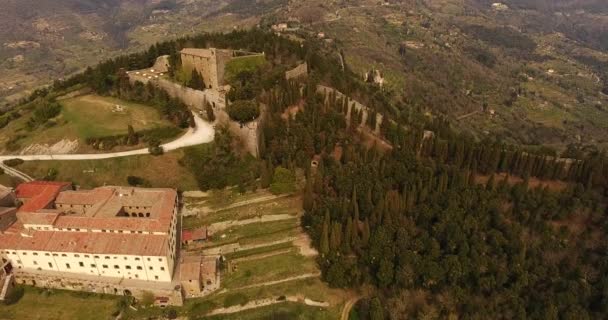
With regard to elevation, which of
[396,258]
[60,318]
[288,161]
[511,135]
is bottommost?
[511,135]

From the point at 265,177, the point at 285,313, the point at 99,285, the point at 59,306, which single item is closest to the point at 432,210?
the point at 285,313

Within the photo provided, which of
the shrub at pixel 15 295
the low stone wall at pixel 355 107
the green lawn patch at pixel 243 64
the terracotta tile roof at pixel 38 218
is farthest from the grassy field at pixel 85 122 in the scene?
the low stone wall at pixel 355 107

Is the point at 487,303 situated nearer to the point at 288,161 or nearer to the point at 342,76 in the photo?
the point at 288,161

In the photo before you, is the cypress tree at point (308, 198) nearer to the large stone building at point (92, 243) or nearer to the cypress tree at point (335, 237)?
the cypress tree at point (335, 237)

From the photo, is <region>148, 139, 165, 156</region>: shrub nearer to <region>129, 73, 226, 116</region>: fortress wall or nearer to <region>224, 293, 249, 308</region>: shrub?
<region>129, 73, 226, 116</region>: fortress wall

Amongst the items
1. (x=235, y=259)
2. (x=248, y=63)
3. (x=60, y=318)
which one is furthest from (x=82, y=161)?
(x=248, y=63)

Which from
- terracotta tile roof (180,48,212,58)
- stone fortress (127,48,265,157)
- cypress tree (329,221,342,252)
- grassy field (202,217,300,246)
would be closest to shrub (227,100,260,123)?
stone fortress (127,48,265,157)
